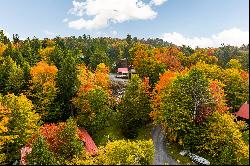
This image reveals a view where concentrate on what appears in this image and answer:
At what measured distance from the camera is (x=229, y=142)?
5888 centimetres

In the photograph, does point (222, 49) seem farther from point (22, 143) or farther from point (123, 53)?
point (22, 143)

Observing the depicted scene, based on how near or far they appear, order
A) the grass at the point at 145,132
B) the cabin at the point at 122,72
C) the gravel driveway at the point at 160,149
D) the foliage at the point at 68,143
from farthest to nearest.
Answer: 1. the cabin at the point at 122,72
2. the grass at the point at 145,132
3. the gravel driveway at the point at 160,149
4. the foliage at the point at 68,143

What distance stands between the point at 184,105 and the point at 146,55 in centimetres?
4636

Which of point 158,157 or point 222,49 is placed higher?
point 222,49

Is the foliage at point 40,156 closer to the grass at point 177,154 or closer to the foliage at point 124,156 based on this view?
the foliage at point 124,156

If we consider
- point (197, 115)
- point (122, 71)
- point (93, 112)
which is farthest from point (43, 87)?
point (122, 71)

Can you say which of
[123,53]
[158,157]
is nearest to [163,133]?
[158,157]

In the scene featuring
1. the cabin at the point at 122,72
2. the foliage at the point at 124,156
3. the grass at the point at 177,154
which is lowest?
the grass at the point at 177,154

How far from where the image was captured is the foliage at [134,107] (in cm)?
7725

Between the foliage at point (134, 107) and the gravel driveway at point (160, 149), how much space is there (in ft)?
13.8

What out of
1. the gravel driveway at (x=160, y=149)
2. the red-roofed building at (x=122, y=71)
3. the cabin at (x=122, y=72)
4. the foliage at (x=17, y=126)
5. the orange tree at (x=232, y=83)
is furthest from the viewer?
the red-roofed building at (x=122, y=71)

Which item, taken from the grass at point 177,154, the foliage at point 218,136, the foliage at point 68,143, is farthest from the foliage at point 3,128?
the foliage at point 218,136

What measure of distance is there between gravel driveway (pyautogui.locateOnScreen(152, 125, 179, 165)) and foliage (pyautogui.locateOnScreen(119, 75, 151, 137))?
13.8 ft

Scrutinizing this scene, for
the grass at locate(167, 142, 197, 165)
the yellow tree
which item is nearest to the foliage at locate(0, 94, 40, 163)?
the yellow tree
